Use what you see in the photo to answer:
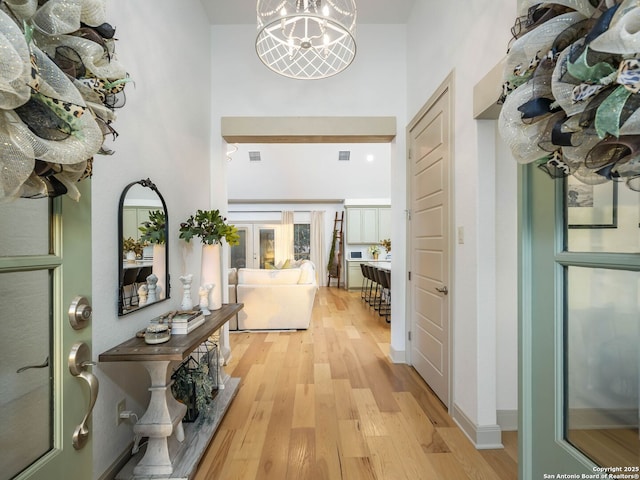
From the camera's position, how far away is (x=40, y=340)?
0.76 m

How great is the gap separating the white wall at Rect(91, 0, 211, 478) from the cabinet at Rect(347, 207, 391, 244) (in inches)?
230

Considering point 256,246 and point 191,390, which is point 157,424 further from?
point 256,246

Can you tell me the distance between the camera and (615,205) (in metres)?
0.75

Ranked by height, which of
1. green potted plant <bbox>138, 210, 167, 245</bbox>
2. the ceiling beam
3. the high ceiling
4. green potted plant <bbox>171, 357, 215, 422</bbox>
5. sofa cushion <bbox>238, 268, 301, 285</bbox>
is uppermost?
the high ceiling

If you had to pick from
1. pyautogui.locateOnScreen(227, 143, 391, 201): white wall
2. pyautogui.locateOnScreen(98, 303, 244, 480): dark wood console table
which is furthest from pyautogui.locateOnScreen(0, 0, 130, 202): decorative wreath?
pyautogui.locateOnScreen(227, 143, 391, 201): white wall

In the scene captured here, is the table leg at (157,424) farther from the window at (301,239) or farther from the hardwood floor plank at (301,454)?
the window at (301,239)

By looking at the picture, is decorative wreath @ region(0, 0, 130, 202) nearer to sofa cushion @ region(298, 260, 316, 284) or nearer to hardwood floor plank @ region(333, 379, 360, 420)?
hardwood floor plank @ region(333, 379, 360, 420)

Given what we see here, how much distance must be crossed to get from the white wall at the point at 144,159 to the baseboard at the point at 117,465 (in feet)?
0.11

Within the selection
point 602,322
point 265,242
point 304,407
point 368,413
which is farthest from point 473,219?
point 265,242

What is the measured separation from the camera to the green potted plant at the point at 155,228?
Answer: 1.98 m

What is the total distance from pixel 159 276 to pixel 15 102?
1880mm

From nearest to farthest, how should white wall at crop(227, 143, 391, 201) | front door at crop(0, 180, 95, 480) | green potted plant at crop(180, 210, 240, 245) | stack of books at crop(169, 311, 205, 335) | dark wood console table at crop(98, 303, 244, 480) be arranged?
1. front door at crop(0, 180, 95, 480)
2. dark wood console table at crop(98, 303, 244, 480)
3. stack of books at crop(169, 311, 205, 335)
4. green potted plant at crop(180, 210, 240, 245)
5. white wall at crop(227, 143, 391, 201)

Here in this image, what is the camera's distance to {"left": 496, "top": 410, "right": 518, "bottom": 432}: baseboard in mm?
2043

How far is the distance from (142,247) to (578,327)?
219 centimetres
